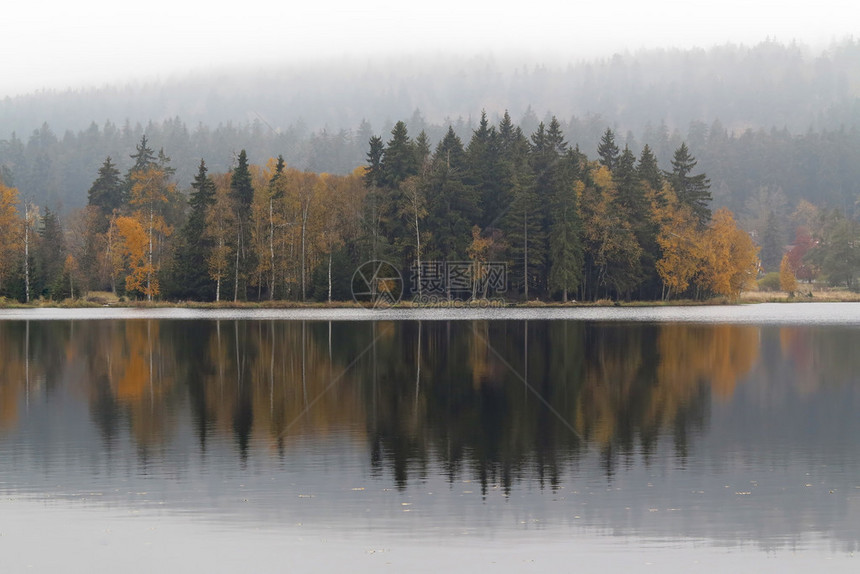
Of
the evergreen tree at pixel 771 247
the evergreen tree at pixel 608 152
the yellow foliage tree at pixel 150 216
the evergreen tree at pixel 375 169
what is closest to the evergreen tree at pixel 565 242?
the evergreen tree at pixel 375 169

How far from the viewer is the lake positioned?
11422mm

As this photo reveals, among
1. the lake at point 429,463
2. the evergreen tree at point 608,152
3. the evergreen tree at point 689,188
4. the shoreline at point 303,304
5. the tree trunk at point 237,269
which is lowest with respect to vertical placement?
the shoreline at point 303,304

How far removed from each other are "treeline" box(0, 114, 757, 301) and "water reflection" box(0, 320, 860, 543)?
44.6m

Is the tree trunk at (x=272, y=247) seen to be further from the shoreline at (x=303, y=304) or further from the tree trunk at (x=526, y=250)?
Answer: the tree trunk at (x=526, y=250)

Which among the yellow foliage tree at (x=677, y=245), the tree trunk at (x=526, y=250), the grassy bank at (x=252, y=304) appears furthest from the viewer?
the yellow foliage tree at (x=677, y=245)

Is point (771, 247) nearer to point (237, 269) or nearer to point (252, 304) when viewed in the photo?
point (252, 304)

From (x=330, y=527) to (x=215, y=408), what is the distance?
444 inches

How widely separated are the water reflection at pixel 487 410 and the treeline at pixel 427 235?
4460 cm

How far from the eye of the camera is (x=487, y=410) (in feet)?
72.8

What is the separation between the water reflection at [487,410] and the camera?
15.1m

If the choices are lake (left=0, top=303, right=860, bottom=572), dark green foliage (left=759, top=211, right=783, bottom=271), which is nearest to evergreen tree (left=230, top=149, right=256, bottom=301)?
lake (left=0, top=303, right=860, bottom=572)

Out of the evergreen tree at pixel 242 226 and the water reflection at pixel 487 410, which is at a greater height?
the evergreen tree at pixel 242 226

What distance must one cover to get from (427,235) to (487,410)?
6597cm

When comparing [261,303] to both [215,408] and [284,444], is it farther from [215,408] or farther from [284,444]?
[284,444]
